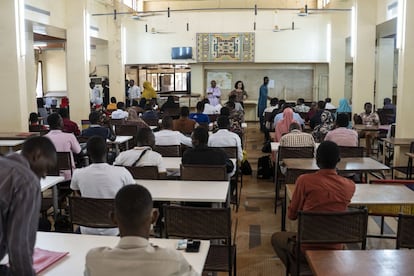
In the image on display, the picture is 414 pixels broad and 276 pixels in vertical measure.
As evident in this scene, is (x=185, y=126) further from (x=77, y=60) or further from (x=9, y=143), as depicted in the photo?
(x=77, y=60)

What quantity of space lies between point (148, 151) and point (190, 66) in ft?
41.0

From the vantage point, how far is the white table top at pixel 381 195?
393 cm

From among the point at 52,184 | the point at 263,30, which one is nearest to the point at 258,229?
the point at 52,184

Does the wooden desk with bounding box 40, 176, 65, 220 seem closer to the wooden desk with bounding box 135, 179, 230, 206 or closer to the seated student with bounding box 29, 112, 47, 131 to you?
the wooden desk with bounding box 135, 179, 230, 206

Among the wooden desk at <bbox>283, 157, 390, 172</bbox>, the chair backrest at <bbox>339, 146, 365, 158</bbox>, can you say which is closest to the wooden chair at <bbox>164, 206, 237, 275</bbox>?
the wooden desk at <bbox>283, 157, 390, 172</bbox>

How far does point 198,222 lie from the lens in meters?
3.22

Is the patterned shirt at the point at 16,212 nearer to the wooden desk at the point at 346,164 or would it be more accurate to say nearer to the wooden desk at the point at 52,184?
the wooden desk at the point at 52,184

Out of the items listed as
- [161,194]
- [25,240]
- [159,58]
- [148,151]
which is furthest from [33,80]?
[25,240]

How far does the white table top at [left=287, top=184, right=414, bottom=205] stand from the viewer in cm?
393

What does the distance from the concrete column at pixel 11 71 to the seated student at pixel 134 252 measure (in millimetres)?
7706

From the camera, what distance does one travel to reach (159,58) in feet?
54.9

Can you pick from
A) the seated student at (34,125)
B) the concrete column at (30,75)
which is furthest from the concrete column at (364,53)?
the concrete column at (30,75)

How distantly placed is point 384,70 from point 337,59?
164 centimetres

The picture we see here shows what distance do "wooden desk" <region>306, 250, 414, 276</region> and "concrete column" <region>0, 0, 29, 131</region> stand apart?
7657 mm
